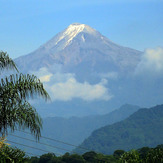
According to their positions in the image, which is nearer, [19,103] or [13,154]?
[19,103]

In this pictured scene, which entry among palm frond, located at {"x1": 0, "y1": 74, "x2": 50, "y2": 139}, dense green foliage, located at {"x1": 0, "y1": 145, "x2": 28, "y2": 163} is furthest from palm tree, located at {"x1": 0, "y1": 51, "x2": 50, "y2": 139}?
dense green foliage, located at {"x1": 0, "y1": 145, "x2": 28, "y2": 163}

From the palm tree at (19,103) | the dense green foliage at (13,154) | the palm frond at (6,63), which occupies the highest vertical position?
the palm frond at (6,63)

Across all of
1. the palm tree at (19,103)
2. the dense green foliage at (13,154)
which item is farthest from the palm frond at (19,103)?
the dense green foliage at (13,154)

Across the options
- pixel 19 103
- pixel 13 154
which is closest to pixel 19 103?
pixel 19 103

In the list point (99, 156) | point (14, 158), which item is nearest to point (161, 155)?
point (14, 158)

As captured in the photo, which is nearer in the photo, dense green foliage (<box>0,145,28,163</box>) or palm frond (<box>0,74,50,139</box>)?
palm frond (<box>0,74,50,139</box>)

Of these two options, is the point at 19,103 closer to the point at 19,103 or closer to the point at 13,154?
the point at 19,103

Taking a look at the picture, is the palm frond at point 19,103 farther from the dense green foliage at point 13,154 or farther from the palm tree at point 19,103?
the dense green foliage at point 13,154

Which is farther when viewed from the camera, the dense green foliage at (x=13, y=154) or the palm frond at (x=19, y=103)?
the dense green foliage at (x=13, y=154)

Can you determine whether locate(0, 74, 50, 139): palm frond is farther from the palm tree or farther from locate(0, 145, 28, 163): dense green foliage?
locate(0, 145, 28, 163): dense green foliage
